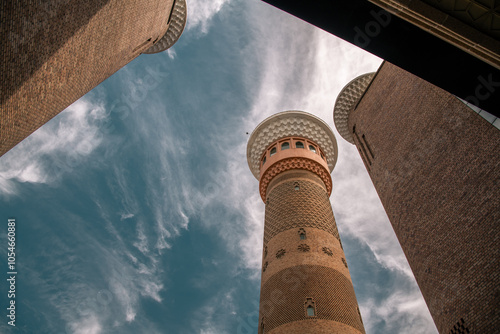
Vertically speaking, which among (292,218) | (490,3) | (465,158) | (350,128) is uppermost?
(350,128)

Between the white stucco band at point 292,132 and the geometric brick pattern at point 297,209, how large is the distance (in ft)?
13.3

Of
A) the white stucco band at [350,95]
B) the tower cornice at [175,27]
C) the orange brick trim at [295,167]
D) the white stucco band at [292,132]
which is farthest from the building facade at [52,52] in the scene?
the white stucco band at [350,95]

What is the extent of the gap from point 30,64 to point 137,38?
6.84 meters

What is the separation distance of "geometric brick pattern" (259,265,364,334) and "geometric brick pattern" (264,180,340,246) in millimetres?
2191

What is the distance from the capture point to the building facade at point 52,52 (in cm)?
564

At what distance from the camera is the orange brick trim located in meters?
16.6

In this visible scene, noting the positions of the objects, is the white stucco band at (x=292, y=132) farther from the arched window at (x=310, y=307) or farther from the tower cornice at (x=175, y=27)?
the arched window at (x=310, y=307)

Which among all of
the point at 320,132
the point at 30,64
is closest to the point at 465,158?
the point at 30,64

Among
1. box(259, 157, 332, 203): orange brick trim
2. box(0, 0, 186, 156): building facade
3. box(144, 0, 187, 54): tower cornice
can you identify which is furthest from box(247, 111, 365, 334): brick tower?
box(0, 0, 186, 156): building facade

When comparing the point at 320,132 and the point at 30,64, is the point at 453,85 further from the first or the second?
the point at 320,132

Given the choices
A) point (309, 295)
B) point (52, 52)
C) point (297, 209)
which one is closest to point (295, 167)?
point (297, 209)

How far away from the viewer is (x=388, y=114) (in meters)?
12.8

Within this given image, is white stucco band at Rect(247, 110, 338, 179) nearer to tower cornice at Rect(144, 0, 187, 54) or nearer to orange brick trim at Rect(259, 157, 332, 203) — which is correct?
orange brick trim at Rect(259, 157, 332, 203)

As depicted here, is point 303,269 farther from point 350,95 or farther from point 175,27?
point 175,27
